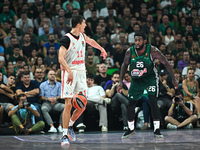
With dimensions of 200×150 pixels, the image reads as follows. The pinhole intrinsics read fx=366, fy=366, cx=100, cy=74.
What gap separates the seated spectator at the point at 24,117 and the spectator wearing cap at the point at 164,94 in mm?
3230

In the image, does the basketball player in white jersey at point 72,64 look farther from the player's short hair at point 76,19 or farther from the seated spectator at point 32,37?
the seated spectator at point 32,37

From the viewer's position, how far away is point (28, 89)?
962cm

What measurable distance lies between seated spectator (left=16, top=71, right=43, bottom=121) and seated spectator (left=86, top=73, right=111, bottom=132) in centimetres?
139

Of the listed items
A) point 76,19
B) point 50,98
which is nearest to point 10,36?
point 50,98

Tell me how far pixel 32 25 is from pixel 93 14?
7.78 ft

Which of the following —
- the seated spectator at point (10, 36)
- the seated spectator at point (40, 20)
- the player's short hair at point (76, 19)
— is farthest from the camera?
the seated spectator at point (40, 20)

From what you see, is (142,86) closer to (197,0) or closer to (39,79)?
(39,79)

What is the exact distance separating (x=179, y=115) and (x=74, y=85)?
4139 mm

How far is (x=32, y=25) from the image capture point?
13.8m

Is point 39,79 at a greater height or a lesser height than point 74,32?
lesser

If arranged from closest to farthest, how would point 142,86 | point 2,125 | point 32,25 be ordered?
point 142,86
point 2,125
point 32,25

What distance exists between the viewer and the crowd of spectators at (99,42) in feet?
31.6

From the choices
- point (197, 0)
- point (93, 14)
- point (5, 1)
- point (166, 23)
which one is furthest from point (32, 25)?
point (197, 0)

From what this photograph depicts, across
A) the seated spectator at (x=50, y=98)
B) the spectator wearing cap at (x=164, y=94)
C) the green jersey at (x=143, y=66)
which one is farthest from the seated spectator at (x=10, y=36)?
the green jersey at (x=143, y=66)
